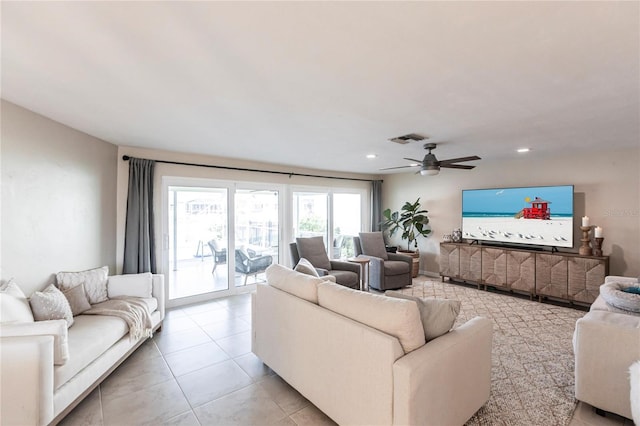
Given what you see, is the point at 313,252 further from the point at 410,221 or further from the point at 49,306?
the point at 49,306

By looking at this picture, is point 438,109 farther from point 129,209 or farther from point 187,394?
point 129,209

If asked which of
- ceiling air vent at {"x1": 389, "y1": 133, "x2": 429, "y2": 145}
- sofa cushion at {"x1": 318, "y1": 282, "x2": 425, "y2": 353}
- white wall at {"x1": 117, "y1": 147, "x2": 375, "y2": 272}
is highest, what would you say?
ceiling air vent at {"x1": 389, "y1": 133, "x2": 429, "y2": 145}

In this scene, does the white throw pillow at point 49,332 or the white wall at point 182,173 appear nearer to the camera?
the white throw pillow at point 49,332

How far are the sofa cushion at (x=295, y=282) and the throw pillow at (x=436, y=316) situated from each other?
778 mm

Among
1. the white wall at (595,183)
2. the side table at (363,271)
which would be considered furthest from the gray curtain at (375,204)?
the side table at (363,271)

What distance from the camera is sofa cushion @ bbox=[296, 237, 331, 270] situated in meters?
4.81

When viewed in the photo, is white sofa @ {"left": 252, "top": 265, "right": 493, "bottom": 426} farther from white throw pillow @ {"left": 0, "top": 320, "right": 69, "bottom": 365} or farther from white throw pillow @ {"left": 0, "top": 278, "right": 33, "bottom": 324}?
white throw pillow @ {"left": 0, "top": 278, "right": 33, "bottom": 324}

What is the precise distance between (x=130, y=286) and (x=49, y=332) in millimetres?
1395

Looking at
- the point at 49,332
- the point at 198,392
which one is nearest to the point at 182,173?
the point at 49,332

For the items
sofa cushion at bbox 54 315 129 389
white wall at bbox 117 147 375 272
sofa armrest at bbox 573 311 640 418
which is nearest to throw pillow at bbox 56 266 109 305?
sofa cushion at bbox 54 315 129 389

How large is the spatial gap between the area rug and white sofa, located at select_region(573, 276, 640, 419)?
0.23 m

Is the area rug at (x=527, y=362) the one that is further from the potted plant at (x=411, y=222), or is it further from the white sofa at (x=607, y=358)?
the potted plant at (x=411, y=222)

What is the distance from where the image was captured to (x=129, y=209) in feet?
12.9

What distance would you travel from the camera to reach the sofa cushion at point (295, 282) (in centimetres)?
223
